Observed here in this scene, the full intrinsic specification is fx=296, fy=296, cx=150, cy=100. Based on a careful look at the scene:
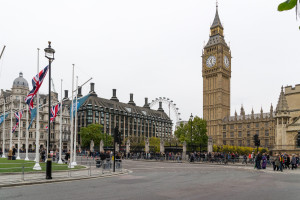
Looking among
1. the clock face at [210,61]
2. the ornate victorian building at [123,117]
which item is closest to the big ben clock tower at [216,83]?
the clock face at [210,61]

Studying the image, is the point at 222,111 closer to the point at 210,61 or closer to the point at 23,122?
the point at 210,61

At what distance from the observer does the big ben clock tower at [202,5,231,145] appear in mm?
109938

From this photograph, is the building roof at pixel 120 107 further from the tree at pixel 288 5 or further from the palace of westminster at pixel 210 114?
the tree at pixel 288 5

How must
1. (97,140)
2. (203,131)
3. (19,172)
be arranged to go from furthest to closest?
(97,140), (203,131), (19,172)

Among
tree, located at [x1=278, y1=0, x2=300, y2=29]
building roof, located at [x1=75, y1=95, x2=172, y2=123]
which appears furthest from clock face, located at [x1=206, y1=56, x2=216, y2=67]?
tree, located at [x1=278, y1=0, x2=300, y2=29]

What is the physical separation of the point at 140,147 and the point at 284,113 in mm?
31972

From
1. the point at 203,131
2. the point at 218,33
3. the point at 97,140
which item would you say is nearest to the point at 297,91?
the point at 203,131

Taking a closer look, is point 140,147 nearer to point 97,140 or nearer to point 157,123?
point 97,140

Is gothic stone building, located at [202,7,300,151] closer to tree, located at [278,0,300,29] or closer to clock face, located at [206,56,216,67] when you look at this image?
clock face, located at [206,56,216,67]

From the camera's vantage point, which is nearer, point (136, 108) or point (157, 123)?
point (136, 108)

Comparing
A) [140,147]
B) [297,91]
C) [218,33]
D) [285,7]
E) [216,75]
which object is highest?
[218,33]

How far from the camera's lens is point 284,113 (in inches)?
1702

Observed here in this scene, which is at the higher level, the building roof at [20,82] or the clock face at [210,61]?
the clock face at [210,61]

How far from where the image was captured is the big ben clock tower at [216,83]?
10994 cm
